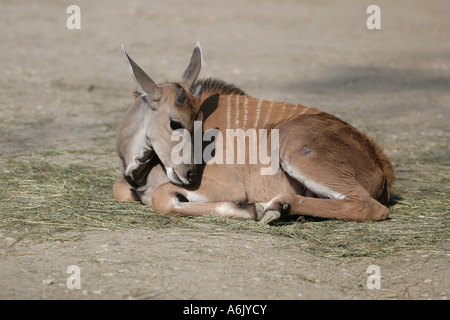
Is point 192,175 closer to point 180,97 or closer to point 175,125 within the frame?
point 175,125

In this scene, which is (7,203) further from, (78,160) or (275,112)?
(275,112)

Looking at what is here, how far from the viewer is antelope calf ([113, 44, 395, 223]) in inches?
172

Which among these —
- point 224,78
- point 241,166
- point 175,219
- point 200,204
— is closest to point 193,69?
point 241,166

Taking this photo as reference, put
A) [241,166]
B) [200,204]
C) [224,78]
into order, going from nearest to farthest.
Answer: [200,204] < [241,166] < [224,78]

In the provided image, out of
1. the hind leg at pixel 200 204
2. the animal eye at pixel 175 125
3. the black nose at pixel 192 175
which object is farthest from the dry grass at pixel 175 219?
the animal eye at pixel 175 125

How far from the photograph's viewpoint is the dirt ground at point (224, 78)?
338 centimetres

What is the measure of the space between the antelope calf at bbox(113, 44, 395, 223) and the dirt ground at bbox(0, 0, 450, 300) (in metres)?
0.40

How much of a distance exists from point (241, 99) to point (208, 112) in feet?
1.05

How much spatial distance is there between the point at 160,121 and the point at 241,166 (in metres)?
0.62

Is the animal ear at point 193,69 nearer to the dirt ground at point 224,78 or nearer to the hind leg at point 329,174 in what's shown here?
the hind leg at point 329,174

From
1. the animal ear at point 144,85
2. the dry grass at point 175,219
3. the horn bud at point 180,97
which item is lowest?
the dry grass at point 175,219

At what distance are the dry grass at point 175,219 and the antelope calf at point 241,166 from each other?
0.10 meters

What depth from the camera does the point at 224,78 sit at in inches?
373

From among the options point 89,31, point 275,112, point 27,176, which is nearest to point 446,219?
point 275,112
